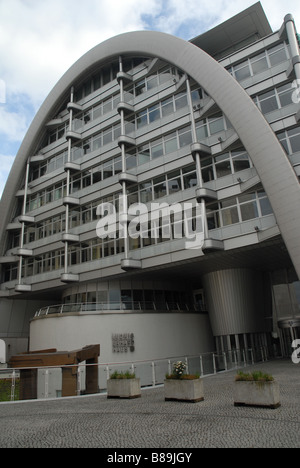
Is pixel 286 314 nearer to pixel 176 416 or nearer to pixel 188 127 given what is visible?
pixel 188 127

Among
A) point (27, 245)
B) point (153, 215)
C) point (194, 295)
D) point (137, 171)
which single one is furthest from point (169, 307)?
point (27, 245)

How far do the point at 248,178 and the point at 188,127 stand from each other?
7.88 metres

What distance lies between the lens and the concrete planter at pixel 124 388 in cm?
1241

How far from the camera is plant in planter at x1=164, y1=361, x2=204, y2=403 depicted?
10.7 m

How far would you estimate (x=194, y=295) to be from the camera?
118ft

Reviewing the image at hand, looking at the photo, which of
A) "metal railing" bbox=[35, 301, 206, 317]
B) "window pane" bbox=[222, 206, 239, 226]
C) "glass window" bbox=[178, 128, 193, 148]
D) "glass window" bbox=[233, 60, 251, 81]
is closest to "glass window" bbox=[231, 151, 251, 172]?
"window pane" bbox=[222, 206, 239, 226]

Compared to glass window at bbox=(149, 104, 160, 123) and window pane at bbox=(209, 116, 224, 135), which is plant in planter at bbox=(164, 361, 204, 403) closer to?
window pane at bbox=(209, 116, 224, 135)

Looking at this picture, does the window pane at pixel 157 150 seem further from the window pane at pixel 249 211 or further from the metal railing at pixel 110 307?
the metal railing at pixel 110 307

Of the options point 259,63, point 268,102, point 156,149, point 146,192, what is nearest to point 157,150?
point 156,149

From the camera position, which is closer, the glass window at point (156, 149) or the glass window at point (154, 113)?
the glass window at point (156, 149)

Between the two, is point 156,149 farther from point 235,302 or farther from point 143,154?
point 235,302

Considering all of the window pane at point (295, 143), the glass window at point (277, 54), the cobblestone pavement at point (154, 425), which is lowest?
the cobblestone pavement at point (154, 425)

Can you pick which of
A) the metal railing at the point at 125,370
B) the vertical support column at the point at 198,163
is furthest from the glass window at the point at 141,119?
the metal railing at the point at 125,370

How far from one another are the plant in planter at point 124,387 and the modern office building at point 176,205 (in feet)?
40.9
